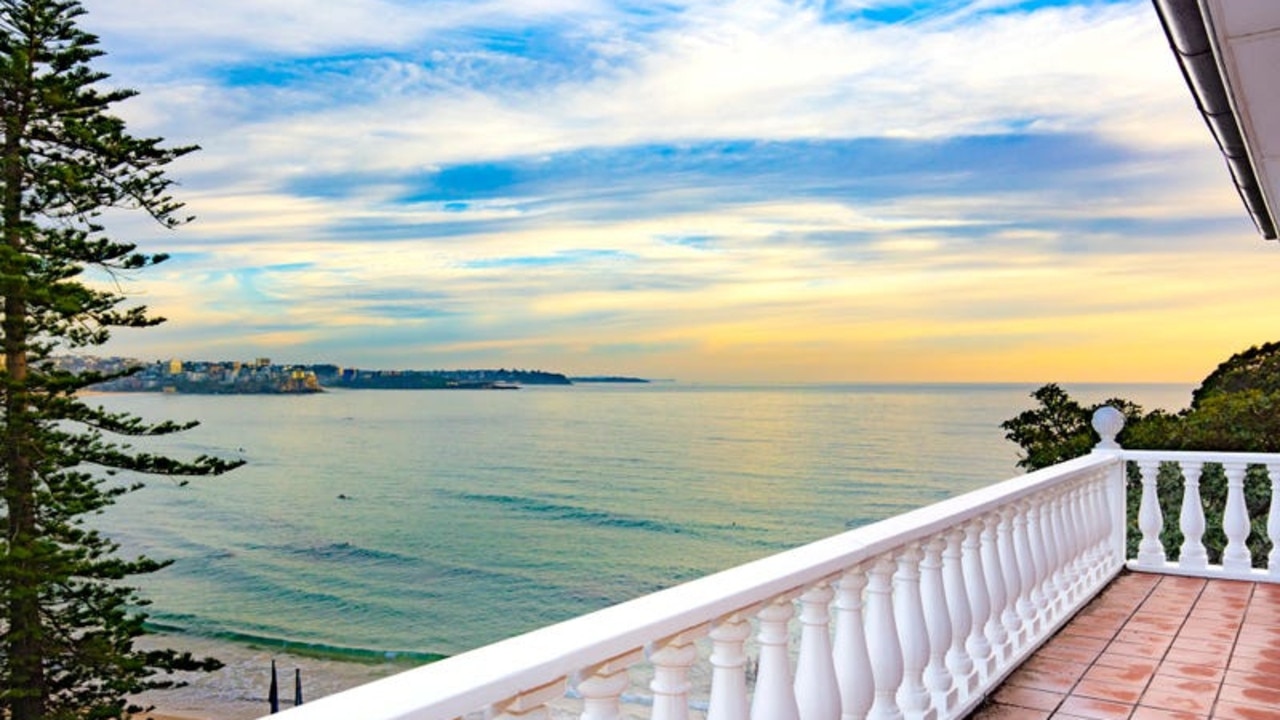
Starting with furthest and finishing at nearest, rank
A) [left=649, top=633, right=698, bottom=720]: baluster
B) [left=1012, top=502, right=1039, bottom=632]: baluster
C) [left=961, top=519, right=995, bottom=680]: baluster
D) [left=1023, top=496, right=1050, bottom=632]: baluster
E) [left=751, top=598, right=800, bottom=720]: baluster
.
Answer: [left=1023, top=496, right=1050, bottom=632]: baluster, [left=1012, top=502, right=1039, bottom=632]: baluster, [left=961, top=519, right=995, bottom=680]: baluster, [left=751, top=598, right=800, bottom=720]: baluster, [left=649, top=633, right=698, bottom=720]: baluster

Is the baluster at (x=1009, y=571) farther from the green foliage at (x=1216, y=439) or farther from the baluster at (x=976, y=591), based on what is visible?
the green foliage at (x=1216, y=439)

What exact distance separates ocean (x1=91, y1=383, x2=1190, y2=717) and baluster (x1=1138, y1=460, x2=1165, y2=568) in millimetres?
20697

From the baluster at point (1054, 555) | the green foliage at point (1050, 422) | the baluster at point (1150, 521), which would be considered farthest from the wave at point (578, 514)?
the baluster at point (1054, 555)

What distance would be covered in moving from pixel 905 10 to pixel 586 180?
18.1m

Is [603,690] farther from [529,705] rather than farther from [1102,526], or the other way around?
[1102,526]

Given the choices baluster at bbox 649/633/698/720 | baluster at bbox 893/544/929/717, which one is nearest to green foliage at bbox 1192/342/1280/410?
baluster at bbox 893/544/929/717

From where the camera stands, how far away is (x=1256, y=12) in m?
1.66

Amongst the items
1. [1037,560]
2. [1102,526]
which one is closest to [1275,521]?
[1102,526]

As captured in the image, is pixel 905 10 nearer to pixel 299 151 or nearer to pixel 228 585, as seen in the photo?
pixel 299 151

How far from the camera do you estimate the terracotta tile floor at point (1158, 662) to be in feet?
10.5

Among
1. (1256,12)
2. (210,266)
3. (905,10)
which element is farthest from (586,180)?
(1256,12)

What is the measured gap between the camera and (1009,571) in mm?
3523

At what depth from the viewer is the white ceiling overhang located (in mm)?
1697

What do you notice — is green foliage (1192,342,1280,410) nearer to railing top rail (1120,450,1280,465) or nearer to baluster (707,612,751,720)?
railing top rail (1120,450,1280,465)
